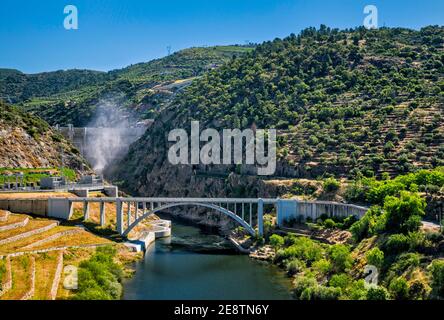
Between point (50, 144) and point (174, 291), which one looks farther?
Result: point (50, 144)

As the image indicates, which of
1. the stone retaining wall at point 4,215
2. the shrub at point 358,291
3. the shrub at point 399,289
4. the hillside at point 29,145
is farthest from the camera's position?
the hillside at point 29,145

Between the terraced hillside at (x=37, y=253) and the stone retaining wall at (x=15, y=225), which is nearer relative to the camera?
the terraced hillside at (x=37, y=253)

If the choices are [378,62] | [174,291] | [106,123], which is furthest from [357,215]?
[106,123]

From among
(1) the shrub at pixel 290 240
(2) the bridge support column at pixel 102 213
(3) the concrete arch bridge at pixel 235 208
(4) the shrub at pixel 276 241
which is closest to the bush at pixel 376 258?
(1) the shrub at pixel 290 240

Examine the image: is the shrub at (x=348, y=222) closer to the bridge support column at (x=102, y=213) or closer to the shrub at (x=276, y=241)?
the shrub at (x=276, y=241)

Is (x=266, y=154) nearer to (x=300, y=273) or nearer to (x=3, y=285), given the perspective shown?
(x=300, y=273)

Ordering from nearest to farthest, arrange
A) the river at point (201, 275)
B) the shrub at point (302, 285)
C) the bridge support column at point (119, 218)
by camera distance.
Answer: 1. the shrub at point (302, 285)
2. the river at point (201, 275)
3. the bridge support column at point (119, 218)

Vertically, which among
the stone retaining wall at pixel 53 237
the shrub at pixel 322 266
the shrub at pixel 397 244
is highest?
the shrub at pixel 397 244
